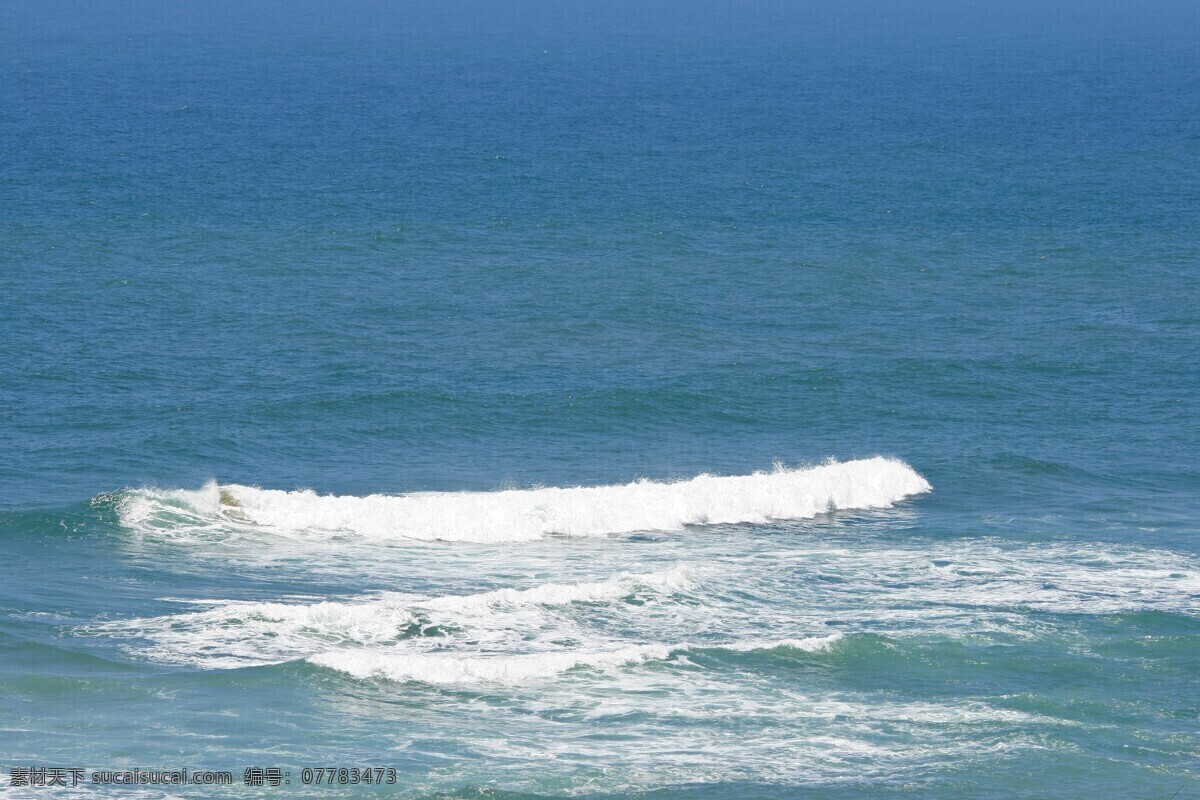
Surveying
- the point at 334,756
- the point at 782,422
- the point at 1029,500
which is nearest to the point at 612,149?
the point at 782,422

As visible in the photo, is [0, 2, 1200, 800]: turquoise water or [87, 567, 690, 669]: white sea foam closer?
[0, 2, 1200, 800]: turquoise water

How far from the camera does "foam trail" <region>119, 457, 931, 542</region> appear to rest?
1775 inches

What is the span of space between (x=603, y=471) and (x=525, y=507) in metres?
5.92

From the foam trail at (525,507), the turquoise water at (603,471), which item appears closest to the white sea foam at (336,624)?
the turquoise water at (603,471)

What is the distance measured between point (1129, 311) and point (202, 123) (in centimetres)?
8667

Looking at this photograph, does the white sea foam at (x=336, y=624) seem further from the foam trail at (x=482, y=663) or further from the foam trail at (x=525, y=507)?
the foam trail at (x=525, y=507)

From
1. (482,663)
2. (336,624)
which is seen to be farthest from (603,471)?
(482,663)

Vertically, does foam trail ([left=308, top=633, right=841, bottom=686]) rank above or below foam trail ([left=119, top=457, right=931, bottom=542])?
below

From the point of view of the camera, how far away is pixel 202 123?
448 ft

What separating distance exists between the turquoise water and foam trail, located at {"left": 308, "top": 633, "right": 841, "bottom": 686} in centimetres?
11

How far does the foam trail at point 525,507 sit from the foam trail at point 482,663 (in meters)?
11.3

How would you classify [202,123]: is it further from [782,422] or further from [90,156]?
[782,422]

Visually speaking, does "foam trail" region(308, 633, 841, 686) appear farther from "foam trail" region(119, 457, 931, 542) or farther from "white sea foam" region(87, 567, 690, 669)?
"foam trail" region(119, 457, 931, 542)


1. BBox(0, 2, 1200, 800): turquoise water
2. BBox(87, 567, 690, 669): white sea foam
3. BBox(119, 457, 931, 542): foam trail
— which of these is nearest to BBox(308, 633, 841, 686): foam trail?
BBox(0, 2, 1200, 800): turquoise water
